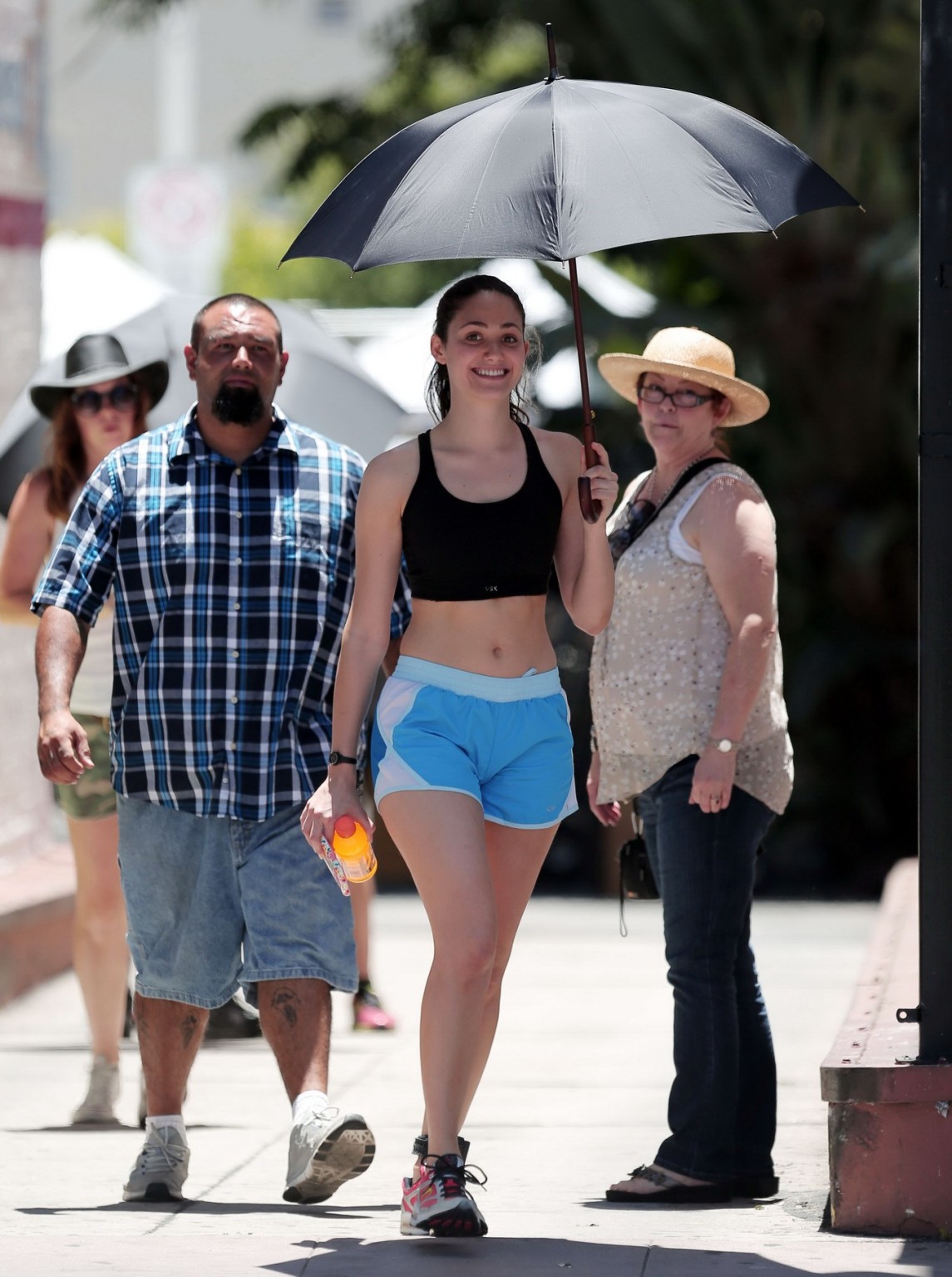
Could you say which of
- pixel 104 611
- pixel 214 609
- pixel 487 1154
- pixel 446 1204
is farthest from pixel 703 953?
pixel 104 611

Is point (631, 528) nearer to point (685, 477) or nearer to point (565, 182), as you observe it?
point (685, 477)

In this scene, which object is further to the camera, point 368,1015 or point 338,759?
point 368,1015

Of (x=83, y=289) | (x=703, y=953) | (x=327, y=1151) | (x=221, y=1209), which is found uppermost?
(x=83, y=289)

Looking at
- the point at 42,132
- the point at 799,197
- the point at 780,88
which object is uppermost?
the point at 780,88

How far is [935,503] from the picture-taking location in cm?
495

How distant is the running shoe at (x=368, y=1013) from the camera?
8.05m

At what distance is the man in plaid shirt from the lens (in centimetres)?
521

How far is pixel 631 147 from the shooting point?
4.86 metres

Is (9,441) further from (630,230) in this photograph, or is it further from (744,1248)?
(744,1248)

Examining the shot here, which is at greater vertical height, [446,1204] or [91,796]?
[91,796]

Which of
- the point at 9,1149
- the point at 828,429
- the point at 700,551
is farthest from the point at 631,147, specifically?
the point at 828,429

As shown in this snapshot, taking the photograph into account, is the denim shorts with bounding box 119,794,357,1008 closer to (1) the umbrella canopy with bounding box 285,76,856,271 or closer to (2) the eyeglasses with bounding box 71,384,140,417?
(1) the umbrella canopy with bounding box 285,76,856,271

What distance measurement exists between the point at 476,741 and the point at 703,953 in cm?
81

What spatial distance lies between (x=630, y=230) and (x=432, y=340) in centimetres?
59
